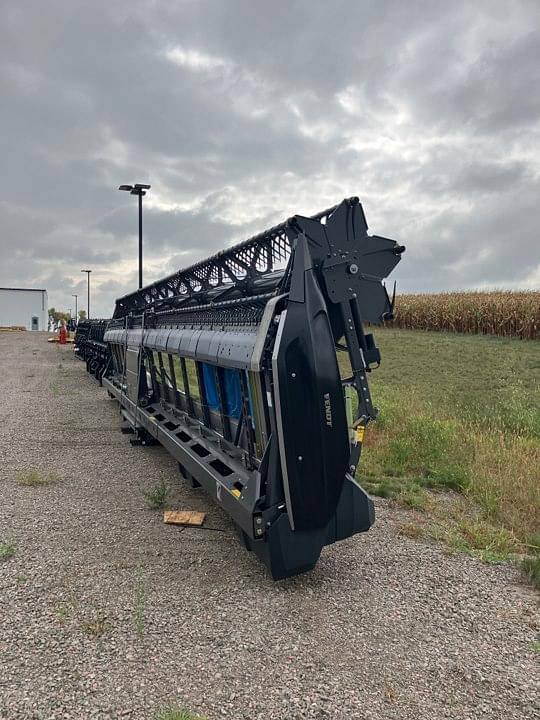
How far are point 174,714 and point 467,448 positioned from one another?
525cm

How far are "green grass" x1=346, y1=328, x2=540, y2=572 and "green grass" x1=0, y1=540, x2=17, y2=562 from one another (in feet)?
11.4

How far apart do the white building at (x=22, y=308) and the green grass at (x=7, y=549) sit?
64557 mm

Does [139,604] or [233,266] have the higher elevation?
[233,266]

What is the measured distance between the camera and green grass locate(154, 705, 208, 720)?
2.52m

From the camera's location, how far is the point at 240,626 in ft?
10.8

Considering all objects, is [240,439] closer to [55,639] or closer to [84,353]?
[55,639]

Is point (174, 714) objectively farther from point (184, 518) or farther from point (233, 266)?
point (233, 266)

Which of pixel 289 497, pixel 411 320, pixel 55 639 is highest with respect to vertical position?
pixel 411 320

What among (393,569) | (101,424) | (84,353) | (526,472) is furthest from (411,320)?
(393,569)

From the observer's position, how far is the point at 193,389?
661 cm

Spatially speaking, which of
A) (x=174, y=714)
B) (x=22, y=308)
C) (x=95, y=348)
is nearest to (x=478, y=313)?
(x=95, y=348)

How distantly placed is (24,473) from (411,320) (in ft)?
75.9

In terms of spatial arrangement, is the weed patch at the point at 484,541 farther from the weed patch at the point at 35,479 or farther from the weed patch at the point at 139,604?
the weed patch at the point at 35,479

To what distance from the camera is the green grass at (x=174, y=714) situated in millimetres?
2518
